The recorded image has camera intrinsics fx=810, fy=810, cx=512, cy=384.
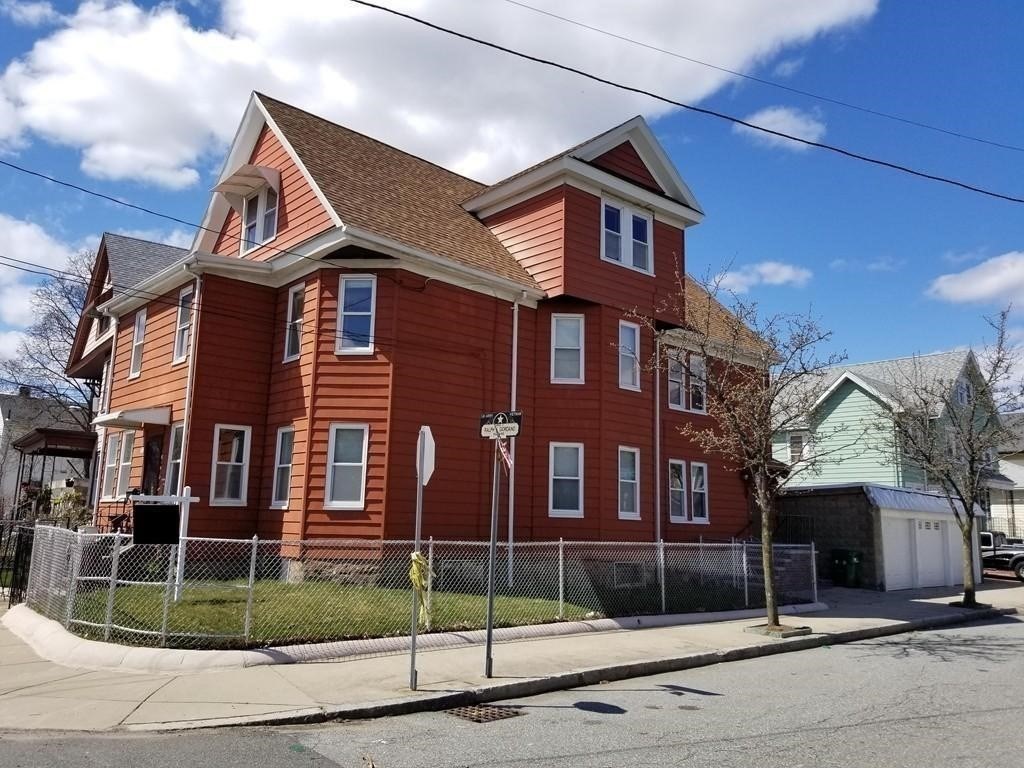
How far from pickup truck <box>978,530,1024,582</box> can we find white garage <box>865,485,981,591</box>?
2495 millimetres

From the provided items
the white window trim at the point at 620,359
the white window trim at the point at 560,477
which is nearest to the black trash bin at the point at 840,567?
the white window trim at the point at 620,359

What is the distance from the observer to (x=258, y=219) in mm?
19656

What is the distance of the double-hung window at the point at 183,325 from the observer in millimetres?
17953

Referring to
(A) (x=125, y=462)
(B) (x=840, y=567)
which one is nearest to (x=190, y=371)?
(A) (x=125, y=462)

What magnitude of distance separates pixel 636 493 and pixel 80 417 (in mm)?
37468

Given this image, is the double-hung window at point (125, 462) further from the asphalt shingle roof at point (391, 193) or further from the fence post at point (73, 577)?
the fence post at point (73, 577)

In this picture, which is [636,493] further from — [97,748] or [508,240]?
[97,748]

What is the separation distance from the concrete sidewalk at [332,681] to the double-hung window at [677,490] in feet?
24.8

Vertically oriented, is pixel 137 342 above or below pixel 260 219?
below

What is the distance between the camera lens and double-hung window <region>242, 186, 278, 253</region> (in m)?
19.2

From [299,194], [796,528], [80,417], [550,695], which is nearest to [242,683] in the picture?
[550,695]

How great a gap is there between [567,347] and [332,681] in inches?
454

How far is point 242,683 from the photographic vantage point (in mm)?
8789

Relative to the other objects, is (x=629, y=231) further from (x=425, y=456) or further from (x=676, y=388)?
(x=425, y=456)
